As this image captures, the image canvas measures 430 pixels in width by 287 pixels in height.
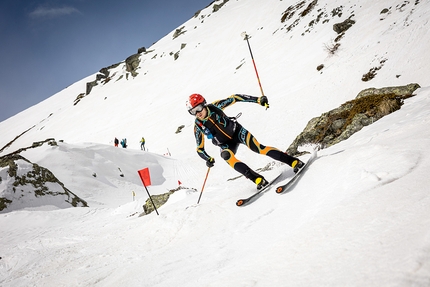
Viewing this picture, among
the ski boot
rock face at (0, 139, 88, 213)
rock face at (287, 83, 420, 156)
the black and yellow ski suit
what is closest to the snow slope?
the ski boot

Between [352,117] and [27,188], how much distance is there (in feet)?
45.7

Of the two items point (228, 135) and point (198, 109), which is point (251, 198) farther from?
point (198, 109)

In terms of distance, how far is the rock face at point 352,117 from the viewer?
7020 millimetres

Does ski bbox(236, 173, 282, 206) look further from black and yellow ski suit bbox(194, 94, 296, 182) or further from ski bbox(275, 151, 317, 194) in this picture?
ski bbox(275, 151, 317, 194)

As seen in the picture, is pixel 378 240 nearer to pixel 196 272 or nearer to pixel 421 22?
pixel 196 272

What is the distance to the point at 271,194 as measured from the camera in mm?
4168

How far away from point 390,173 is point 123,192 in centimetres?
1447

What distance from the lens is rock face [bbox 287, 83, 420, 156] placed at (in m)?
7.02

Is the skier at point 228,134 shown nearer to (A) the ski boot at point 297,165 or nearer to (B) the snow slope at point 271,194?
(A) the ski boot at point 297,165

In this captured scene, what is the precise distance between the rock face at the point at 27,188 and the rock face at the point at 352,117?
10.9 metres

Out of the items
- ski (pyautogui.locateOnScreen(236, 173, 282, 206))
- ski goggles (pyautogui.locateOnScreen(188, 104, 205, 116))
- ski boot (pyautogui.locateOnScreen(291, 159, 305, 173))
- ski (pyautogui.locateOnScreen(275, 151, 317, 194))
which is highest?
ski goggles (pyautogui.locateOnScreen(188, 104, 205, 116))

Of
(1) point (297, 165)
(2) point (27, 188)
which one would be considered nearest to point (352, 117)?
(1) point (297, 165)

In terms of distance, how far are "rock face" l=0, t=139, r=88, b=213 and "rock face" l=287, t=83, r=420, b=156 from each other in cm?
1087

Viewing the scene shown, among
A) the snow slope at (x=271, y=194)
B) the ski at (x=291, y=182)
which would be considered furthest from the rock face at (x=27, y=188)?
the ski at (x=291, y=182)
